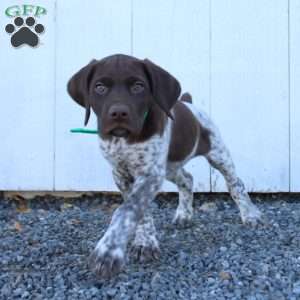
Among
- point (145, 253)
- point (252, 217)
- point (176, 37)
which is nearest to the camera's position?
point (145, 253)

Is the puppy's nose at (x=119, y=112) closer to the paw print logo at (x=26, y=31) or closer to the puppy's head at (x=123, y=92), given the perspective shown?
the puppy's head at (x=123, y=92)

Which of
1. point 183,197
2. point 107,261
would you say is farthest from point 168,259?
point 183,197

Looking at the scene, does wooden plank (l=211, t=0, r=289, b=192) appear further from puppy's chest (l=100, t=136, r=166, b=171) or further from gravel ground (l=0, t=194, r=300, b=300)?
puppy's chest (l=100, t=136, r=166, b=171)

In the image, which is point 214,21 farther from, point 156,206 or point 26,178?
point 26,178

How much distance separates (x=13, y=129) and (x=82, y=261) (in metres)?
2.88

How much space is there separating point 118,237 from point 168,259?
2.45 feet

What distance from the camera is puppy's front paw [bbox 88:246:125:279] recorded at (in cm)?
307

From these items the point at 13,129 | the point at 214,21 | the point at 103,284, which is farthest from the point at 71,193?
the point at 103,284

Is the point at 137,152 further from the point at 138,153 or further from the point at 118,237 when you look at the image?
the point at 118,237

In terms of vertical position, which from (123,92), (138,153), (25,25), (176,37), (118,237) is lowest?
(118,237)

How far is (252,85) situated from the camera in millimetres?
6215

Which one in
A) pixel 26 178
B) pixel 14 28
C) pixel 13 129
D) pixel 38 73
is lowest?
pixel 26 178

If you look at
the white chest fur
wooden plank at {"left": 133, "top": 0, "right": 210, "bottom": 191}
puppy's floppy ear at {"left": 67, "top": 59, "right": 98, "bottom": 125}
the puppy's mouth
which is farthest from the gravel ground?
wooden plank at {"left": 133, "top": 0, "right": 210, "bottom": 191}

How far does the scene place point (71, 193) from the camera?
647 centimetres
